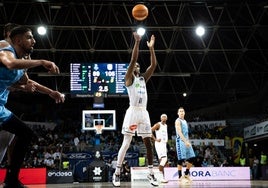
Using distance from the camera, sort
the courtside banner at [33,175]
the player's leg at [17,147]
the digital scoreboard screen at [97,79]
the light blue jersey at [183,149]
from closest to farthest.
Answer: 1. the player's leg at [17,147]
2. the light blue jersey at [183,149]
3. the courtside banner at [33,175]
4. the digital scoreboard screen at [97,79]

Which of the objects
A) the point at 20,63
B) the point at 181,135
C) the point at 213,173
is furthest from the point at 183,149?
the point at 20,63

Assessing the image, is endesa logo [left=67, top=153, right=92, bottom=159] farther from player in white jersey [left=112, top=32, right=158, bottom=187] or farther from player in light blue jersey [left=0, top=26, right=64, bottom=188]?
player in light blue jersey [left=0, top=26, right=64, bottom=188]

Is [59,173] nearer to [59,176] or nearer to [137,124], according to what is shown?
[59,176]

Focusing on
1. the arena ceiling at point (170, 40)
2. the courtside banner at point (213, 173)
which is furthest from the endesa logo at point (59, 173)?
the arena ceiling at point (170, 40)

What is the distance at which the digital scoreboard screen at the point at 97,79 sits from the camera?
16438 millimetres

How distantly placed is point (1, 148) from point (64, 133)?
22.9 metres

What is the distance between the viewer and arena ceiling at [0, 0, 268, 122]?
60.1ft

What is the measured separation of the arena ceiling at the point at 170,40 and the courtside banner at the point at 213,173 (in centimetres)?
602

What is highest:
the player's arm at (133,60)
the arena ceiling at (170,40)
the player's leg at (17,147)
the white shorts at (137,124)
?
the arena ceiling at (170,40)

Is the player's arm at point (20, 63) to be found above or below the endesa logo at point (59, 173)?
above

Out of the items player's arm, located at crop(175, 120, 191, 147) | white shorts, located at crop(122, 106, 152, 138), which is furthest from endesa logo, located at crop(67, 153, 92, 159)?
white shorts, located at crop(122, 106, 152, 138)

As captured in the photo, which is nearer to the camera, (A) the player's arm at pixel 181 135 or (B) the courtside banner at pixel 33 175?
(A) the player's arm at pixel 181 135

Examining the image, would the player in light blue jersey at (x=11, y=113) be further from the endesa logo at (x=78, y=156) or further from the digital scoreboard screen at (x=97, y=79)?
the endesa logo at (x=78, y=156)

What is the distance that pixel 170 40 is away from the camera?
22.5 meters
